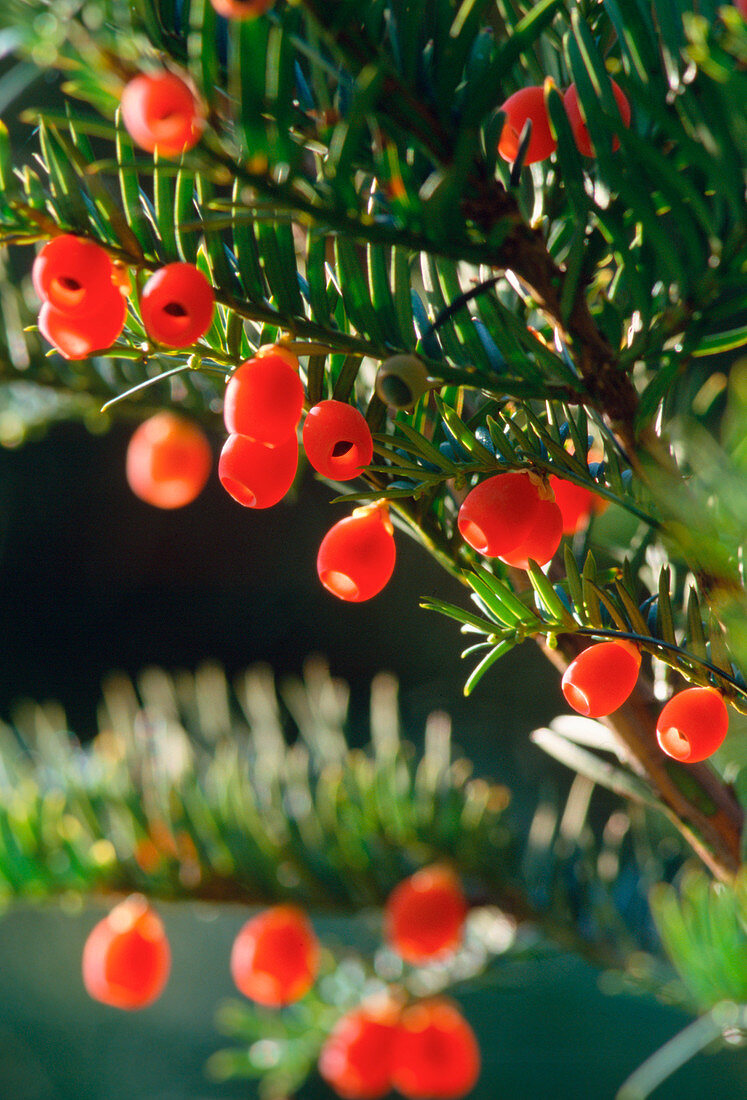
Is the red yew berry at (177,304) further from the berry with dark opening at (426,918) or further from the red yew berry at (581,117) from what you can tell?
the berry with dark opening at (426,918)

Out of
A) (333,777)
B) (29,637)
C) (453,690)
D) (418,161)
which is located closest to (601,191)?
(418,161)

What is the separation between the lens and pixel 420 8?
0.37ft

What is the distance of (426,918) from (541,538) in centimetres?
21

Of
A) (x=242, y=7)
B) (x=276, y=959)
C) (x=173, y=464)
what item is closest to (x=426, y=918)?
(x=276, y=959)

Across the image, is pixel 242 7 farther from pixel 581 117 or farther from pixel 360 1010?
pixel 360 1010

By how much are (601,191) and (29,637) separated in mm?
614

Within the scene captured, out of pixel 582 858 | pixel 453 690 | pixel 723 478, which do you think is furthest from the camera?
pixel 453 690

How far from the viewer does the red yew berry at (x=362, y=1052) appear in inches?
12.3

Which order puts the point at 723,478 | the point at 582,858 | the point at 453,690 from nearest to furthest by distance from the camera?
1. the point at 723,478
2. the point at 582,858
3. the point at 453,690

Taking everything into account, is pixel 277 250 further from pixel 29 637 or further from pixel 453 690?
pixel 29 637

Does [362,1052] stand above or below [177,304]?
below

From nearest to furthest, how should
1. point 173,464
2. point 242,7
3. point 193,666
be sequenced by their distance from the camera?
1. point 242,7
2. point 173,464
3. point 193,666

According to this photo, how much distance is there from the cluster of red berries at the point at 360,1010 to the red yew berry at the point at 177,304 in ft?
0.78

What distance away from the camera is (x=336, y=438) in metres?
0.13
